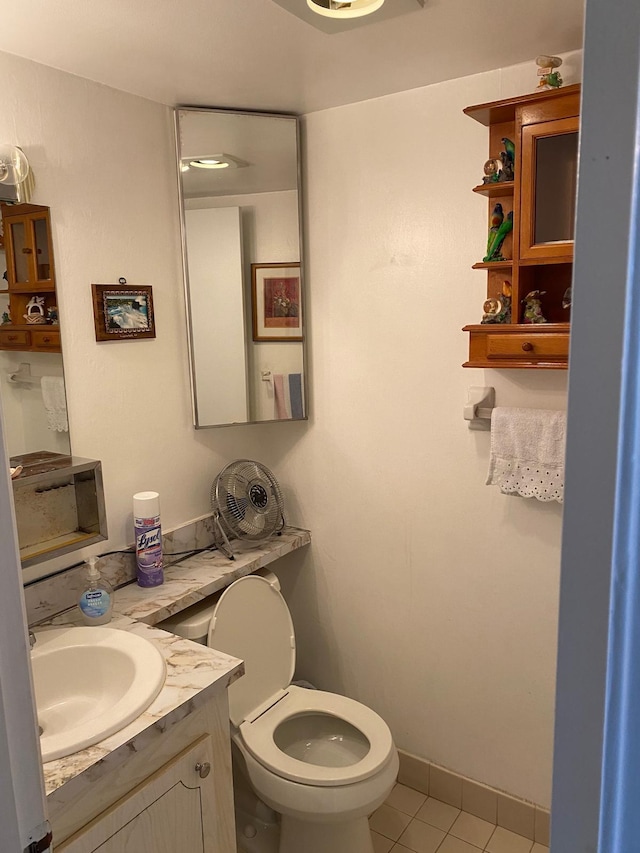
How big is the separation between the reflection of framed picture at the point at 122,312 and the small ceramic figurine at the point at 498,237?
3.28 ft

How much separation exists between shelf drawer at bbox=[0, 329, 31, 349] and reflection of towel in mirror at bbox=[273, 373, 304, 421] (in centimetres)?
83

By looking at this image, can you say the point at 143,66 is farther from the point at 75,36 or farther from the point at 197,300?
the point at 197,300

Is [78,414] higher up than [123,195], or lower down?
lower down

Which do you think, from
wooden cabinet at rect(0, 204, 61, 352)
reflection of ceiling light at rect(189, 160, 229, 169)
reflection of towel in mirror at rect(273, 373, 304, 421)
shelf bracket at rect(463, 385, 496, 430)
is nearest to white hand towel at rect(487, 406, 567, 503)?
shelf bracket at rect(463, 385, 496, 430)

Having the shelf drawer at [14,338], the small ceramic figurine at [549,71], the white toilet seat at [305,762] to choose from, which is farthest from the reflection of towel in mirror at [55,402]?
the small ceramic figurine at [549,71]

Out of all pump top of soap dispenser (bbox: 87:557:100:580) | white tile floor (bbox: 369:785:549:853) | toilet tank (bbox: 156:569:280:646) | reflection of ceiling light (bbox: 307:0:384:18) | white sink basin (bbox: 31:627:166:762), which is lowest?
white tile floor (bbox: 369:785:549:853)

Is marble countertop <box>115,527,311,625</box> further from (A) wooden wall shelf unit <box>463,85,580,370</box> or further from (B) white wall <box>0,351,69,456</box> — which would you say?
(A) wooden wall shelf unit <box>463,85,580,370</box>

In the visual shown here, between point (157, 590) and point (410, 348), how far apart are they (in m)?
1.05

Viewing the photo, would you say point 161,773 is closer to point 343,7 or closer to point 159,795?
point 159,795

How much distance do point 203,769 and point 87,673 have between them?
356 mm

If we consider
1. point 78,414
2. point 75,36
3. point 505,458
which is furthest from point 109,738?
point 75,36

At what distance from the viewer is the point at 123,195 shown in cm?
190

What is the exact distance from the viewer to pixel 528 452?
5.87 ft

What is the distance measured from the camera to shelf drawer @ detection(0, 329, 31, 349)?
1594 millimetres
